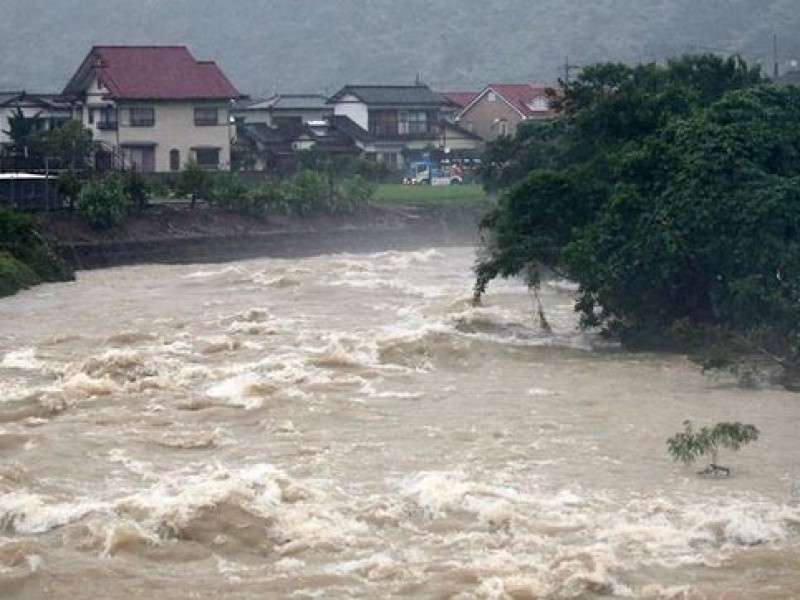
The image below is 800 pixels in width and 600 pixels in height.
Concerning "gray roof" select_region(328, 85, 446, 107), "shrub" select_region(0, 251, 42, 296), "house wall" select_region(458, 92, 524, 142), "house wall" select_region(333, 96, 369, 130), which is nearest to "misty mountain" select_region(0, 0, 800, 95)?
"house wall" select_region(458, 92, 524, 142)

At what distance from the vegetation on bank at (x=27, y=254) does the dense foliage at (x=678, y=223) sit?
1046cm

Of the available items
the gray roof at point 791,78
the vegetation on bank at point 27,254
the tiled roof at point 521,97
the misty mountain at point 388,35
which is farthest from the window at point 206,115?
the misty mountain at point 388,35

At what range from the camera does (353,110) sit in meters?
51.3

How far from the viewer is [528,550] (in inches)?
426

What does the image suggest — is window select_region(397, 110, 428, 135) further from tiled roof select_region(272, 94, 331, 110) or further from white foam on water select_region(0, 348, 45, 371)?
white foam on water select_region(0, 348, 45, 371)

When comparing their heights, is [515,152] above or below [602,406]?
above

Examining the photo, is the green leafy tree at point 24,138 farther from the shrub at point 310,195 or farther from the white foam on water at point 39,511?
the white foam on water at point 39,511

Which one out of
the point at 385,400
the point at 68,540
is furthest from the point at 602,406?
the point at 68,540

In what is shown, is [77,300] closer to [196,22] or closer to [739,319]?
[739,319]

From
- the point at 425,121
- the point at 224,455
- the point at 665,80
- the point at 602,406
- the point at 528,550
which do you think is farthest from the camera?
the point at 425,121

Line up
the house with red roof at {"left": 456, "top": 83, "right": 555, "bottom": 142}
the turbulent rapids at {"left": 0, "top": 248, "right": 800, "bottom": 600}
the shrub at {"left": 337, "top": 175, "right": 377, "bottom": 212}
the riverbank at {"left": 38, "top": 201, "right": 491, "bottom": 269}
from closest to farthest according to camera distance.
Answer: the turbulent rapids at {"left": 0, "top": 248, "right": 800, "bottom": 600}
the riverbank at {"left": 38, "top": 201, "right": 491, "bottom": 269}
the shrub at {"left": 337, "top": 175, "right": 377, "bottom": 212}
the house with red roof at {"left": 456, "top": 83, "right": 555, "bottom": 142}

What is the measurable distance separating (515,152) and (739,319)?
44.3ft

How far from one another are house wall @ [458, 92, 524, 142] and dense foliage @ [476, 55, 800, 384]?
30.2 m

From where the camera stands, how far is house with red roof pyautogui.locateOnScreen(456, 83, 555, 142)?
52.5m
